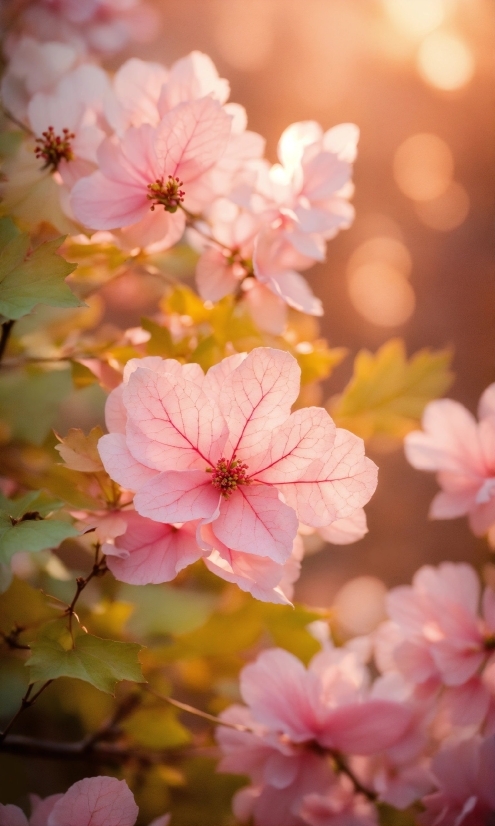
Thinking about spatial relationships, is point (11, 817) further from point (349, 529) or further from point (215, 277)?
point (215, 277)

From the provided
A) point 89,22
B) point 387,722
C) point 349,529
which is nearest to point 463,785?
point 387,722

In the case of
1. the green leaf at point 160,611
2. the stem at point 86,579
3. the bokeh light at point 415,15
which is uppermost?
the bokeh light at point 415,15

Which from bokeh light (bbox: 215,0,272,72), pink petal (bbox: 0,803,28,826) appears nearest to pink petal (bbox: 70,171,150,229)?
pink petal (bbox: 0,803,28,826)

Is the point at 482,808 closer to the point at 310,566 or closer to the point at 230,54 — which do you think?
the point at 310,566

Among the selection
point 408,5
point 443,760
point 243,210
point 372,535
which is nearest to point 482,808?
point 443,760

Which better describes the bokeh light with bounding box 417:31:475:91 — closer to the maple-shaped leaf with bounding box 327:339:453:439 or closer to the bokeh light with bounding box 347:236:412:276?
the bokeh light with bounding box 347:236:412:276

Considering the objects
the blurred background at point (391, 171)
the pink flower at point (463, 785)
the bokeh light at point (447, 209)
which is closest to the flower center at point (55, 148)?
the pink flower at point (463, 785)

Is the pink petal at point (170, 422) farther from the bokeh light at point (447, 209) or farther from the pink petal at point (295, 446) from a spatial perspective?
the bokeh light at point (447, 209)
